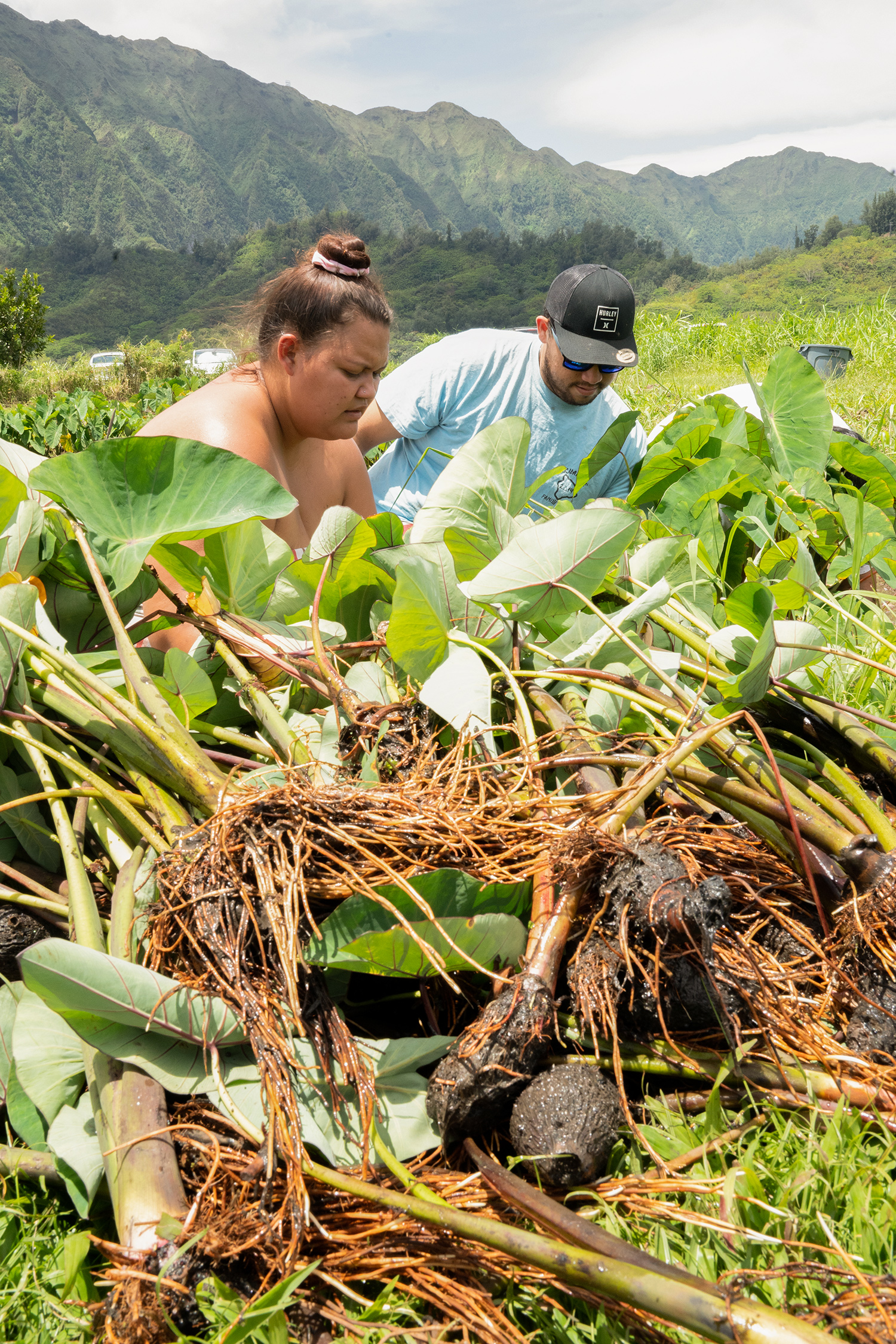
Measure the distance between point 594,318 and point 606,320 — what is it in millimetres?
43

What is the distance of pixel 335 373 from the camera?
206 cm

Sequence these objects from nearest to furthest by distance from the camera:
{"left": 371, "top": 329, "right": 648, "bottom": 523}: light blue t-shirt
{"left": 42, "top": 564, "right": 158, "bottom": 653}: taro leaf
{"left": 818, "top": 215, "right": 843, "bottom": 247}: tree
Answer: {"left": 42, "top": 564, "right": 158, "bottom": 653}: taro leaf, {"left": 371, "top": 329, "right": 648, "bottom": 523}: light blue t-shirt, {"left": 818, "top": 215, "right": 843, "bottom": 247}: tree

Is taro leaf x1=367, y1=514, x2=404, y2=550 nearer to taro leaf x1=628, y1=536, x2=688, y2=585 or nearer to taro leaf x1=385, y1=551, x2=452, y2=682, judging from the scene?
taro leaf x1=385, y1=551, x2=452, y2=682

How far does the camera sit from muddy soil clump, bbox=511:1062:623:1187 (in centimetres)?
66

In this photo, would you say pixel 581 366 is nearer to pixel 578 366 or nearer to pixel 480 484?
pixel 578 366

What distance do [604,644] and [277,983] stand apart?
0.55 metres

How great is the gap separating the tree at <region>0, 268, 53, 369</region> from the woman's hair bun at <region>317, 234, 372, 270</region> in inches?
1040

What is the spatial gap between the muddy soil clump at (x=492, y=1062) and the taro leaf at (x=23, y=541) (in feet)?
2.46

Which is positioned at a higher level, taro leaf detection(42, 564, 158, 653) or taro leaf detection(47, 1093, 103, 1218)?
taro leaf detection(42, 564, 158, 653)

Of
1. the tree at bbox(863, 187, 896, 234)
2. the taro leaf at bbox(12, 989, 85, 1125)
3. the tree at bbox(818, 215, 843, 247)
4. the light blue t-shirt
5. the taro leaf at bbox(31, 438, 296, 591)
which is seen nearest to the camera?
the taro leaf at bbox(12, 989, 85, 1125)

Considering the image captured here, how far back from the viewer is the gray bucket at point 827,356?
3652 mm

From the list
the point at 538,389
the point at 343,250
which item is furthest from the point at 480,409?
the point at 343,250

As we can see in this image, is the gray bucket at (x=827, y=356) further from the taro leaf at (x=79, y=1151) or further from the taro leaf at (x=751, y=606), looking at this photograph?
the taro leaf at (x=79, y=1151)

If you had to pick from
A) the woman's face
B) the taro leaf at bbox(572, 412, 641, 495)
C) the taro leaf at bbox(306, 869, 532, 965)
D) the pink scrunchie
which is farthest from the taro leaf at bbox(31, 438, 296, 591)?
the pink scrunchie
